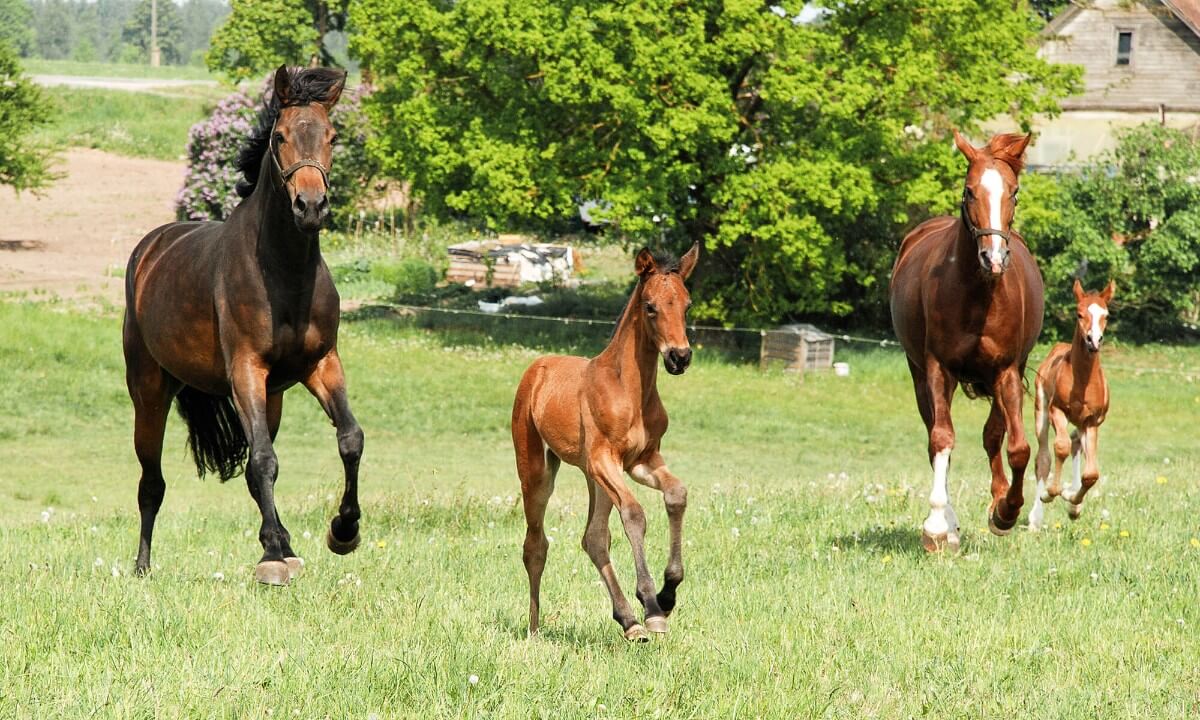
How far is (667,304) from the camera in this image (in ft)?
21.6

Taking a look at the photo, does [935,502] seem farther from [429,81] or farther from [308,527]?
[429,81]

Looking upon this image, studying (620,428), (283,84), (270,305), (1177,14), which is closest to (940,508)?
(620,428)

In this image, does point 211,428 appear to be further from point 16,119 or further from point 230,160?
point 16,119

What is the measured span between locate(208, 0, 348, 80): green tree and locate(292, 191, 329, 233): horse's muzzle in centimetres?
4849

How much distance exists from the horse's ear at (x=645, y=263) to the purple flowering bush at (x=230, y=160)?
110ft

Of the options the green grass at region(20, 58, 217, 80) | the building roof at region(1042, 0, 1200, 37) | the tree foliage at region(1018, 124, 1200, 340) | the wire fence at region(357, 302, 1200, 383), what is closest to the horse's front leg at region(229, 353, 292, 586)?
the wire fence at region(357, 302, 1200, 383)

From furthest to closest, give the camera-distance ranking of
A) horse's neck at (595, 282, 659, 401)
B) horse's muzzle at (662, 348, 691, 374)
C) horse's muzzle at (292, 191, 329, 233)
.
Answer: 1. horse's muzzle at (292, 191, 329, 233)
2. horse's neck at (595, 282, 659, 401)
3. horse's muzzle at (662, 348, 691, 374)

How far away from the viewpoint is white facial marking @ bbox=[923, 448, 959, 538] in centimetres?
1049

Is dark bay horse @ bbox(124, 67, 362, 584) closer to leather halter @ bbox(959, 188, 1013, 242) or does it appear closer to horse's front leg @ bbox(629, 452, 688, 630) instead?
horse's front leg @ bbox(629, 452, 688, 630)

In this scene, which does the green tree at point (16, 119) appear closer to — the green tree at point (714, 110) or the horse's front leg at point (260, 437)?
the green tree at point (714, 110)

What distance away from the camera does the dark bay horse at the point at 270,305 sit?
8609mm

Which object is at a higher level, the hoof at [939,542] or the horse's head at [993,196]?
the horse's head at [993,196]

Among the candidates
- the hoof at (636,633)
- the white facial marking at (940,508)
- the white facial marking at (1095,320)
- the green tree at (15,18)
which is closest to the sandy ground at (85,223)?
the white facial marking at (1095,320)

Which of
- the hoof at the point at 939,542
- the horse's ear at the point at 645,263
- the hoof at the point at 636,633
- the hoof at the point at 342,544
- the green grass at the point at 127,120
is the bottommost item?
the hoof at the point at 939,542
